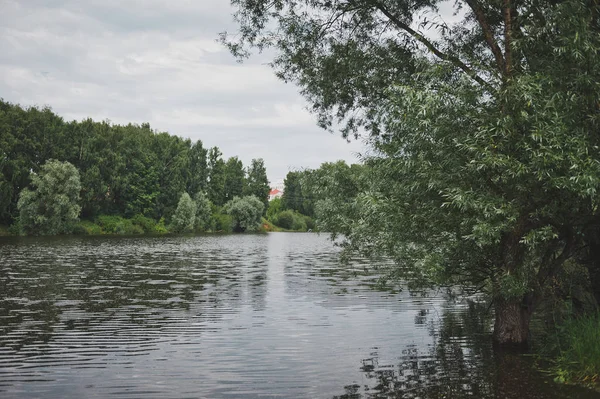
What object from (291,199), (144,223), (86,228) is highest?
(291,199)

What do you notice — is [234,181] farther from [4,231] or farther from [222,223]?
[4,231]

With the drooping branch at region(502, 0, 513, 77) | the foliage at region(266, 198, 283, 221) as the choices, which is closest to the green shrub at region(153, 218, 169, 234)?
the foliage at region(266, 198, 283, 221)

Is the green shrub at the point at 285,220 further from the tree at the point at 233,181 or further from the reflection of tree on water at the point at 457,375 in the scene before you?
the reflection of tree on water at the point at 457,375

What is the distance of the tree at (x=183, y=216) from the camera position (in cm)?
10824

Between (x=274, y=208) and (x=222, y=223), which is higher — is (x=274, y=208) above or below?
above

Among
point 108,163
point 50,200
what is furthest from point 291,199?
point 50,200

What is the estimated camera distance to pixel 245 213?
130125 mm

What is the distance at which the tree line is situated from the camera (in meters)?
84.1

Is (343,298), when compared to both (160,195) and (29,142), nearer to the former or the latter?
(29,142)

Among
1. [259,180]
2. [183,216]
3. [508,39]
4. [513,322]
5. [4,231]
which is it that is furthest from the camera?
[259,180]

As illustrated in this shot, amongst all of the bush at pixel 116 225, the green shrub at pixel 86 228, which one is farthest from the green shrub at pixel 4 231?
the bush at pixel 116 225

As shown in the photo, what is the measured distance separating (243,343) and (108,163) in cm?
9212

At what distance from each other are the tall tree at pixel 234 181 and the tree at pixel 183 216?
145ft

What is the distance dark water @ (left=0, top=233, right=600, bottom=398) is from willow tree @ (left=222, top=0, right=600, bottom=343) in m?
2.34
